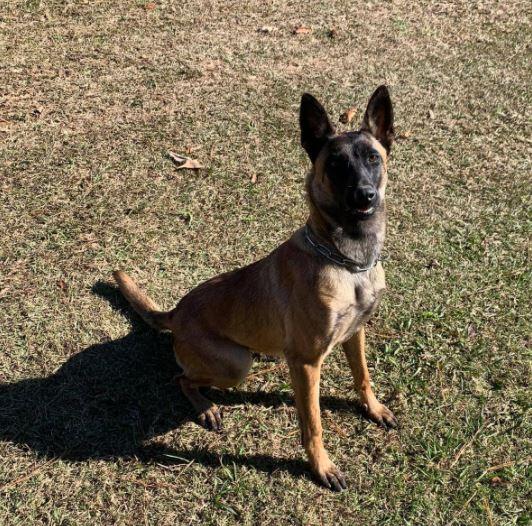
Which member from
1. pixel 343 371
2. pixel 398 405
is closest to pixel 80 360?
pixel 343 371

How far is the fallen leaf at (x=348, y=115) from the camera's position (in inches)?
241

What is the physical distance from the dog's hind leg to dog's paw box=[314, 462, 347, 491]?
2.51 ft

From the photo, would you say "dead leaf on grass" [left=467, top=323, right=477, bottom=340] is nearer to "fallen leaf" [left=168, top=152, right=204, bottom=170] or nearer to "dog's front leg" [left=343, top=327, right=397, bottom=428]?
"dog's front leg" [left=343, top=327, right=397, bottom=428]

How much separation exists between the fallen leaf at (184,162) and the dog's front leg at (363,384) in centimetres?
278

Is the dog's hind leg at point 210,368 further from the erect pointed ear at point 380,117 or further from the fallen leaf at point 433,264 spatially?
the fallen leaf at point 433,264

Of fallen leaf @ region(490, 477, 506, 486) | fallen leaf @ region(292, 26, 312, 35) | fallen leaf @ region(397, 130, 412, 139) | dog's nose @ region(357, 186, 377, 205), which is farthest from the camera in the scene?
fallen leaf @ region(292, 26, 312, 35)

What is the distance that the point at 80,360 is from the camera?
420 cm

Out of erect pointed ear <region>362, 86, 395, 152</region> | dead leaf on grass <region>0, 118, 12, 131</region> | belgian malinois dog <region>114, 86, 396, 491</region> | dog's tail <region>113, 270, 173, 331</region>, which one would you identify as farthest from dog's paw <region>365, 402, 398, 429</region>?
dead leaf on grass <region>0, 118, 12, 131</region>

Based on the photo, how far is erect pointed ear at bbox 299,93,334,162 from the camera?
319 centimetres

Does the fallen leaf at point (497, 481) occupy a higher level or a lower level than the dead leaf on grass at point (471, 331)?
lower

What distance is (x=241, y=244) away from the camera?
501 cm

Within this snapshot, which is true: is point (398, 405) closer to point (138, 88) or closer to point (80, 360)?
point (80, 360)

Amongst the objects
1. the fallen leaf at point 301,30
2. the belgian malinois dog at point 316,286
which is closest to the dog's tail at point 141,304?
the belgian malinois dog at point 316,286

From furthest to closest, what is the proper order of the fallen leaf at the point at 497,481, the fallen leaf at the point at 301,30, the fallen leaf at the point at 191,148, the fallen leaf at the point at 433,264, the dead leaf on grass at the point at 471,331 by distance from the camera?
the fallen leaf at the point at 301,30
the fallen leaf at the point at 191,148
the fallen leaf at the point at 433,264
the dead leaf on grass at the point at 471,331
the fallen leaf at the point at 497,481
